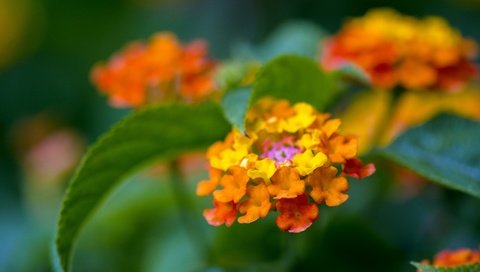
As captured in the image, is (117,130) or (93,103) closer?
(117,130)

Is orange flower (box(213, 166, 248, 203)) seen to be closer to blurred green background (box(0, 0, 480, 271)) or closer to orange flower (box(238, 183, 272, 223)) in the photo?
orange flower (box(238, 183, 272, 223))

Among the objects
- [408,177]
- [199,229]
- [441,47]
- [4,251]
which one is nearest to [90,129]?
[4,251]

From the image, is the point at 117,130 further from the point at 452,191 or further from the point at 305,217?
the point at 452,191

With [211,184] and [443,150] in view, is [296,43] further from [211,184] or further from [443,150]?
[211,184]

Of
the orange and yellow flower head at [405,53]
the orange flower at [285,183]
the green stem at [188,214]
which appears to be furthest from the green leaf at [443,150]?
the green stem at [188,214]

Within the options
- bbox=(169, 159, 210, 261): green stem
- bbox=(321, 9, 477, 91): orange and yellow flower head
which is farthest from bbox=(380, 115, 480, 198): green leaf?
bbox=(169, 159, 210, 261): green stem

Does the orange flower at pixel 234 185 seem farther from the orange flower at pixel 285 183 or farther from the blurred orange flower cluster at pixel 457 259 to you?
the blurred orange flower cluster at pixel 457 259
